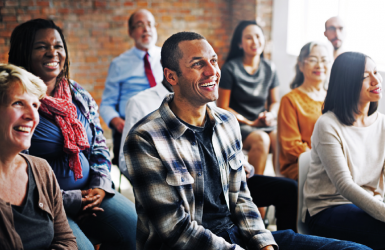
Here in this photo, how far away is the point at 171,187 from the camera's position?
135 centimetres

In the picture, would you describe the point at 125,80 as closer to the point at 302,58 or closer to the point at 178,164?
the point at 302,58

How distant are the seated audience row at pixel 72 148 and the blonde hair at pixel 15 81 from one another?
0.53 m

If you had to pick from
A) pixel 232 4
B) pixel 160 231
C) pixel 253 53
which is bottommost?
pixel 160 231

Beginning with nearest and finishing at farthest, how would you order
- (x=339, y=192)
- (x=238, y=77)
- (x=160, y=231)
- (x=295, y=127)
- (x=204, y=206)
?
(x=160, y=231) → (x=204, y=206) → (x=339, y=192) → (x=295, y=127) → (x=238, y=77)

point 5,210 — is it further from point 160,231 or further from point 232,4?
point 232,4

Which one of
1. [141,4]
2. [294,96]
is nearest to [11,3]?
[141,4]

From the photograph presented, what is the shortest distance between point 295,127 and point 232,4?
325 cm

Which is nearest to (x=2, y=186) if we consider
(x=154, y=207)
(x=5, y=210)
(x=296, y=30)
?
(x=5, y=210)

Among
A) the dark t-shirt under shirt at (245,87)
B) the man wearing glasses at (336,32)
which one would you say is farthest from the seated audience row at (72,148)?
the man wearing glasses at (336,32)

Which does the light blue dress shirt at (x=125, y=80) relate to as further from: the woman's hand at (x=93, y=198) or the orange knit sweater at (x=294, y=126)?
the woman's hand at (x=93, y=198)

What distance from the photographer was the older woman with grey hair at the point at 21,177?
1213 mm

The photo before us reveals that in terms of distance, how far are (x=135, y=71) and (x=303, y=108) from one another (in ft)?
4.95

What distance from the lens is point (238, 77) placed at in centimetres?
335

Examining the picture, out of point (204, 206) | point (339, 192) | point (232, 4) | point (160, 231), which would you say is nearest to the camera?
point (160, 231)
